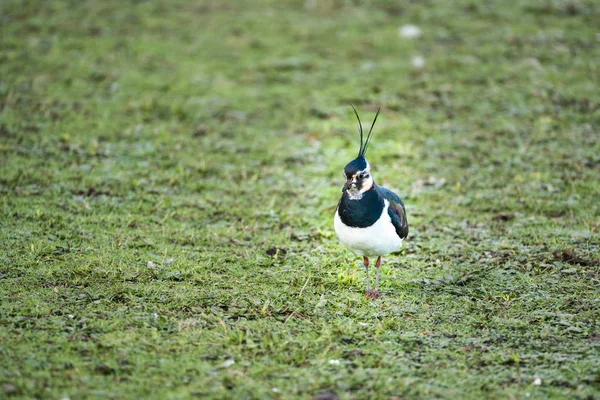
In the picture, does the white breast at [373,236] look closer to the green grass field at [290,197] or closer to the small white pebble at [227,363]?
the green grass field at [290,197]

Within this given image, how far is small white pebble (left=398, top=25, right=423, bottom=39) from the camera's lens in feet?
35.3

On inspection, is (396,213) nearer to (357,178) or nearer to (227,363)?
(357,178)

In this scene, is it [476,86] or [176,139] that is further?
[476,86]

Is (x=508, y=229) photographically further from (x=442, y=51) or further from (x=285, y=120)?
(x=442, y=51)

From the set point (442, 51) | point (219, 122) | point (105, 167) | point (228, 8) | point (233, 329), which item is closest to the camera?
point (233, 329)

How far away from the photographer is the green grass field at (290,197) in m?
4.10

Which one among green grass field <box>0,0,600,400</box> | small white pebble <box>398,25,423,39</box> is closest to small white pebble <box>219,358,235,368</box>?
green grass field <box>0,0,600,400</box>

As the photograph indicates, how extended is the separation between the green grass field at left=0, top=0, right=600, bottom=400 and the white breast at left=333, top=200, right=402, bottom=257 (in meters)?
0.36

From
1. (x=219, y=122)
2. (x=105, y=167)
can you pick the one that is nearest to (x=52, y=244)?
(x=105, y=167)

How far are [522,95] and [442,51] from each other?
1.63 meters

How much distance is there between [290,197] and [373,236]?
7.07 ft

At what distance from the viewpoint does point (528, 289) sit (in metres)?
5.10

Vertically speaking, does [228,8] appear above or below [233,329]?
above

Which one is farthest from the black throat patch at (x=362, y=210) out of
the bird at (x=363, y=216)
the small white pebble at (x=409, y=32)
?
the small white pebble at (x=409, y=32)
